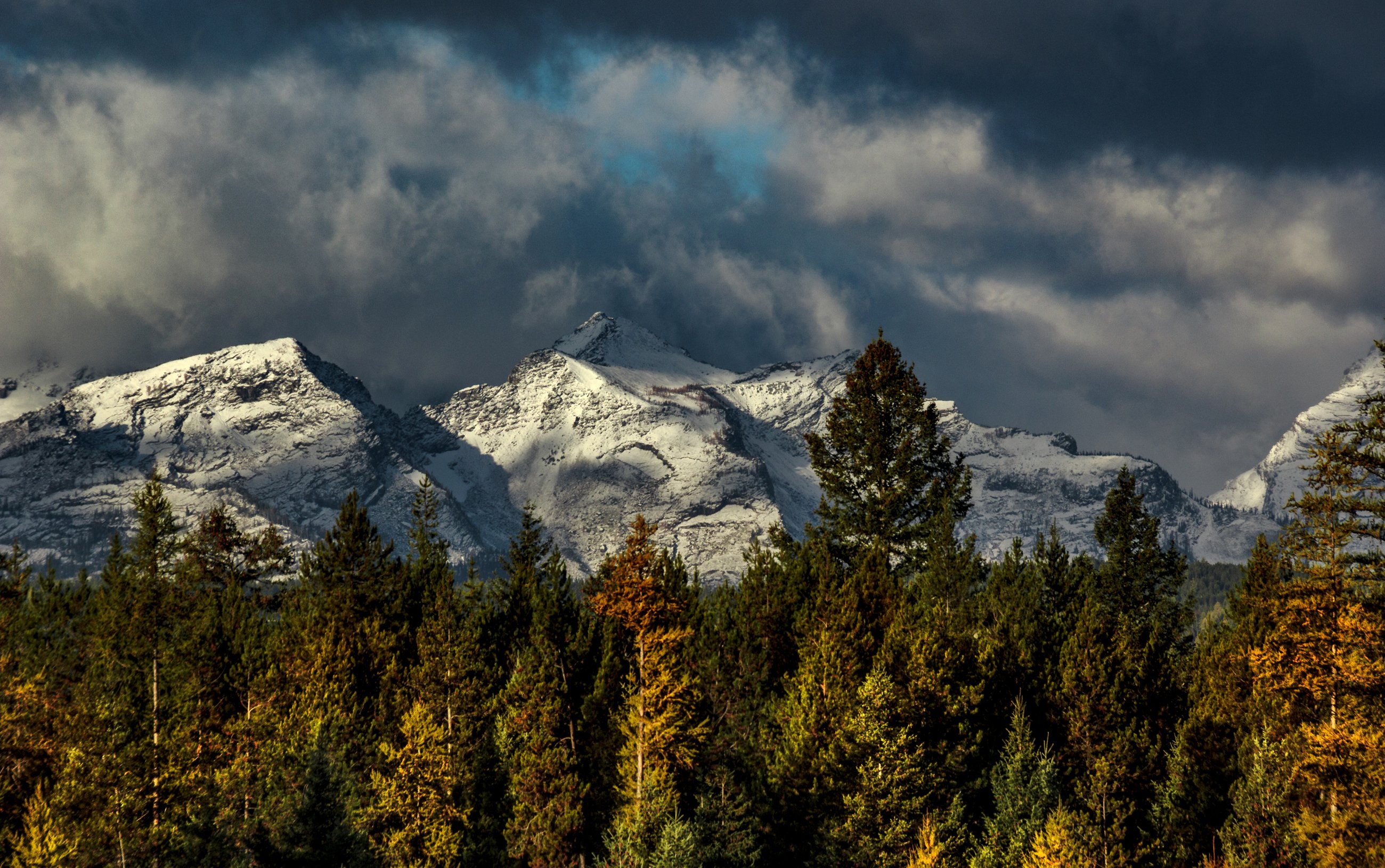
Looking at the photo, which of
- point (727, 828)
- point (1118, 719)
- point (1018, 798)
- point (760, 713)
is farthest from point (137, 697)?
point (1118, 719)

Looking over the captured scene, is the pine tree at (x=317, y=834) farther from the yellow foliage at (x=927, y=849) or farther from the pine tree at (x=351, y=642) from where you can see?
the yellow foliage at (x=927, y=849)

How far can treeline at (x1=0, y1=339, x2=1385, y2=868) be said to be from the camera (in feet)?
147

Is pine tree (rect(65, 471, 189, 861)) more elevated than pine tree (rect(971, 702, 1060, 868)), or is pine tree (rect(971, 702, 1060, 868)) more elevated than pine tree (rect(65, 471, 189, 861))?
pine tree (rect(65, 471, 189, 861))

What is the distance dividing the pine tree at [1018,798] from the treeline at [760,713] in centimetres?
21

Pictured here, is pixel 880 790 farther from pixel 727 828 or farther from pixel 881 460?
pixel 881 460

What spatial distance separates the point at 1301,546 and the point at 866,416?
23706 millimetres

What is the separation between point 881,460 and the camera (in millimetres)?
62562

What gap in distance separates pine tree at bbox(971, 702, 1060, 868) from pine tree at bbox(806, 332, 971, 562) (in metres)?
11.5

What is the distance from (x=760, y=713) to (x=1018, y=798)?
13.9 m

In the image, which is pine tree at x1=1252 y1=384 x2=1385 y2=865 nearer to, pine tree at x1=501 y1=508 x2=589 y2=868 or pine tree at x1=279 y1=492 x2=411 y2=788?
pine tree at x1=501 y1=508 x2=589 y2=868

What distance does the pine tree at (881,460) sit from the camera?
6212 cm

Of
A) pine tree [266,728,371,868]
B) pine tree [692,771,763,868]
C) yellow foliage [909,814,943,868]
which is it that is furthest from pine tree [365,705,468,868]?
yellow foliage [909,814,943,868]

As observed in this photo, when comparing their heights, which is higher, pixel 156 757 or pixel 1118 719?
pixel 156 757

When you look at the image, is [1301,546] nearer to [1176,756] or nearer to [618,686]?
[1176,756]
